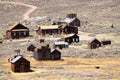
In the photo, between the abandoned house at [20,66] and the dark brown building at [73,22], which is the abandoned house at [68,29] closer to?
the dark brown building at [73,22]

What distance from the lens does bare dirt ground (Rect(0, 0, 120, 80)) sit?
76500 millimetres

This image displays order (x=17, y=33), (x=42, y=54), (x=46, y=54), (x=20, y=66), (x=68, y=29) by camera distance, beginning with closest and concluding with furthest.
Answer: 1. (x=20, y=66)
2. (x=42, y=54)
3. (x=46, y=54)
4. (x=17, y=33)
5. (x=68, y=29)

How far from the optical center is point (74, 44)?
105250 millimetres

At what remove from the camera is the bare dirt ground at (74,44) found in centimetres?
7650

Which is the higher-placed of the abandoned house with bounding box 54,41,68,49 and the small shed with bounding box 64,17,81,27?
the small shed with bounding box 64,17,81,27

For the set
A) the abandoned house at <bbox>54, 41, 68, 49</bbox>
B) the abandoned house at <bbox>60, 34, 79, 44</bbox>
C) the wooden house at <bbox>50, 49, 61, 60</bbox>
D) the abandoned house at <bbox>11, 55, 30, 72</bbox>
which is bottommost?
the abandoned house at <bbox>11, 55, 30, 72</bbox>

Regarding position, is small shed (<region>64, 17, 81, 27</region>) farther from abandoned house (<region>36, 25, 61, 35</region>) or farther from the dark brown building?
abandoned house (<region>36, 25, 61, 35</region>)

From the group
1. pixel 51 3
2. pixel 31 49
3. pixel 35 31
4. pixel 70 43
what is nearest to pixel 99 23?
pixel 35 31

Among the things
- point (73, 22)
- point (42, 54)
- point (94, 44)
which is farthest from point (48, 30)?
point (42, 54)

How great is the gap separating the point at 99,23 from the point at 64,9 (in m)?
39.4

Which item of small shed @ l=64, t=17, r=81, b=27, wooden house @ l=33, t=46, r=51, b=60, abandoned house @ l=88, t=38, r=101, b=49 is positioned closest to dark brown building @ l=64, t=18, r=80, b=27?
small shed @ l=64, t=17, r=81, b=27

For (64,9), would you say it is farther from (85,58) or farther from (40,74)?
(40,74)

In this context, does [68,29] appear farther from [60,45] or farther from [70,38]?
[60,45]

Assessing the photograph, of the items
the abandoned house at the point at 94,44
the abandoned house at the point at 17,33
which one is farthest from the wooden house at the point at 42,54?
the abandoned house at the point at 17,33
